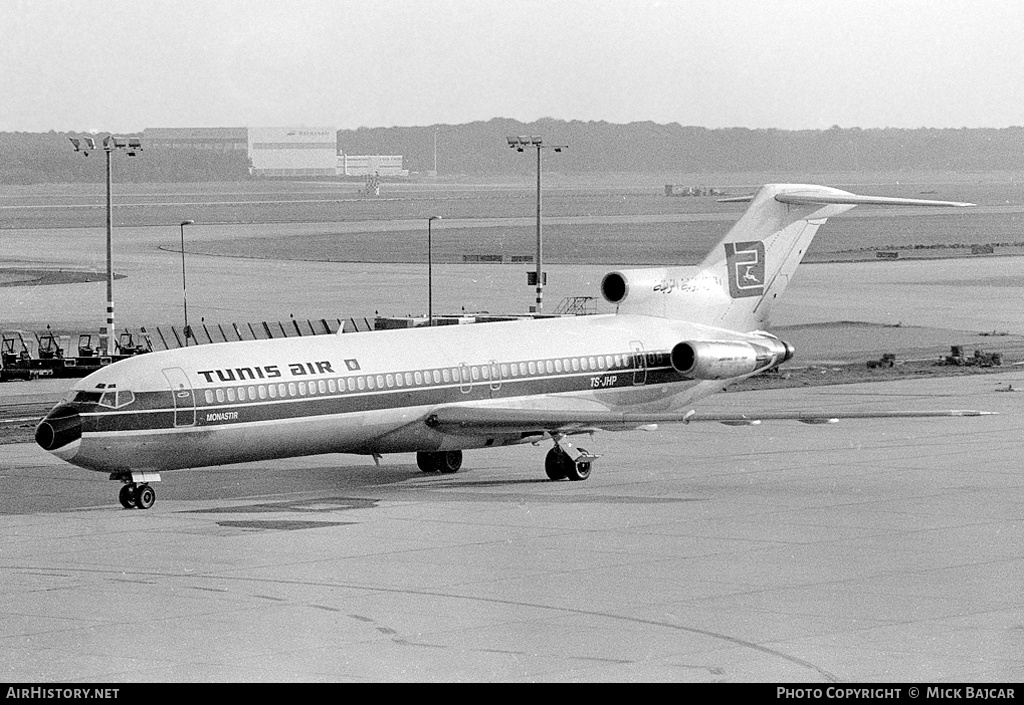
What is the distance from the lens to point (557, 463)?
41344 millimetres

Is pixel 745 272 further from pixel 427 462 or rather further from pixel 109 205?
pixel 109 205

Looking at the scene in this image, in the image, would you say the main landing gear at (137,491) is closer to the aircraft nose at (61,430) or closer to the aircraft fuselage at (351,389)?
the aircraft fuselage at (351,389)

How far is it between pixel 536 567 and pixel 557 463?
1209 cm

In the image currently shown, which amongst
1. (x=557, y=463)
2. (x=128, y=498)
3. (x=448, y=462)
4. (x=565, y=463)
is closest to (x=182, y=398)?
(x=128, y=498)

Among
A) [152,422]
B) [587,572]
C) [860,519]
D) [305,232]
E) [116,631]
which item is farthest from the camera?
[305,232]

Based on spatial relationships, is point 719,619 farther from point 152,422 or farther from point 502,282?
point 502,282

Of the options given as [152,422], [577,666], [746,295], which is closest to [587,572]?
[577,666]

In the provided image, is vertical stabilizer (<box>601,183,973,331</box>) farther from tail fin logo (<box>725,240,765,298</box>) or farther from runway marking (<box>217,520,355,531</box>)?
runway marking (<box>217,520,355,531</box>)

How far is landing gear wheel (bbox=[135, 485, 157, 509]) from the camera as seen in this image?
1458 inches

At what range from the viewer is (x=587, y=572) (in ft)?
94.3

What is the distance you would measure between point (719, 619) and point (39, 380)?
152ft

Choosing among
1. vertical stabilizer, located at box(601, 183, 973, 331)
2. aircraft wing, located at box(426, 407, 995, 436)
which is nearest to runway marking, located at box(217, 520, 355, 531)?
aircraft wing, located at box(426, 407, 995, 436)

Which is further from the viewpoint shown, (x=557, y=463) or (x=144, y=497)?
(x=557, y=463)

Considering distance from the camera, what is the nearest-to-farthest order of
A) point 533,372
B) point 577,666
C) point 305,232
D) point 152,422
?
point 577,666 < point 152,422 < point 533,372 < point 305,232
